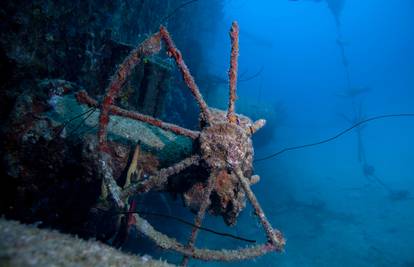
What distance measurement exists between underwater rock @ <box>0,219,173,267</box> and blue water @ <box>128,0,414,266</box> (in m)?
2.63

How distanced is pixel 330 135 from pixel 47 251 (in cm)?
5936

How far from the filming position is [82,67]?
15.3 ft

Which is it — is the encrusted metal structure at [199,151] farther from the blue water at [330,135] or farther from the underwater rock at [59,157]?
the blue water at [330,135]

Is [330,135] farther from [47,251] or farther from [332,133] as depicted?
[47,251]

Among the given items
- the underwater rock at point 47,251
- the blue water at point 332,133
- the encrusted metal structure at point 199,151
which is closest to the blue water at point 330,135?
the blue water at point 332,133

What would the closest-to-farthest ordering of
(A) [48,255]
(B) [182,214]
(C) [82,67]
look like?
(A) [48,255]
(C) [82,67]
(B) [182,214]

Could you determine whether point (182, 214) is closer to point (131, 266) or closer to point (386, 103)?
point (131, 266)

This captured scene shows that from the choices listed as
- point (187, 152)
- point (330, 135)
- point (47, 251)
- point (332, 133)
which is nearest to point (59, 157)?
Result: point (187, 152)

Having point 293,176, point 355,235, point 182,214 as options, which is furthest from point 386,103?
point 182,214

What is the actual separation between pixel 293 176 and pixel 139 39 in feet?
58.1

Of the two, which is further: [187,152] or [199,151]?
[187,152]

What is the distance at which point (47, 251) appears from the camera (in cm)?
178

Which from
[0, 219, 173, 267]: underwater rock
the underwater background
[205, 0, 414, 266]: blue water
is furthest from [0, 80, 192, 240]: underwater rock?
[205, 0, 414, 266]: blue water

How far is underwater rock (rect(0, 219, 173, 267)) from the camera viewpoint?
1604 millimetres
